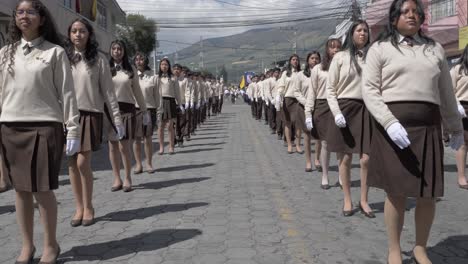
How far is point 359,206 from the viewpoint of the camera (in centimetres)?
596

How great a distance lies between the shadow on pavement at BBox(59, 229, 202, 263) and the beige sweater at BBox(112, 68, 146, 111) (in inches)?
104

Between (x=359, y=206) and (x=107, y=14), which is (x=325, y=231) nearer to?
(x=359, y=206)

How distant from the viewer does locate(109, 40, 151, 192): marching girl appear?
6973mm

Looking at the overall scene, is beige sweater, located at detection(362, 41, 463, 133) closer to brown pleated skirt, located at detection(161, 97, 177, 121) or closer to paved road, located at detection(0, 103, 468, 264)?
paved road, located at detection(0, 103, 468, 264)

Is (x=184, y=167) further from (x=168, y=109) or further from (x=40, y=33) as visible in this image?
(x=40, y=33)

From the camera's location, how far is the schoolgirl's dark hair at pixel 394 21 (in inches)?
146

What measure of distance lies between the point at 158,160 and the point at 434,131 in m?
7.36

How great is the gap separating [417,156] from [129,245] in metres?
2.46

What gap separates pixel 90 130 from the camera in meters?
5.42

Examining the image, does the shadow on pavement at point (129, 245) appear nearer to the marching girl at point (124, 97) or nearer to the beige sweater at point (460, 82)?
the marching girl at point (124, 97)

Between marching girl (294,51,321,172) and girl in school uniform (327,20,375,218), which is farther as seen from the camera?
marching girl (294,51,321,172)

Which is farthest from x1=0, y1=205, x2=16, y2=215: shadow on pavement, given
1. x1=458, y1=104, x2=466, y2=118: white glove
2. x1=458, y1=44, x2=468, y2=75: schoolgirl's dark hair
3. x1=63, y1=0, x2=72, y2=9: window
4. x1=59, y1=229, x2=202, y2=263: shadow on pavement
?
x1=63, y1=0, x2=72, y2=9: window

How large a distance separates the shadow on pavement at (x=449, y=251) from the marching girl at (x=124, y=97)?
156 inches

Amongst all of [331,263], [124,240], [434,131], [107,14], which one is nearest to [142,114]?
[124,240]
